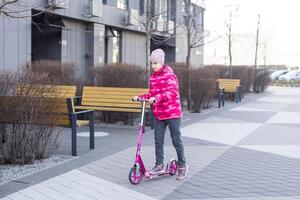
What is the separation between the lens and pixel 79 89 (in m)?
12.8

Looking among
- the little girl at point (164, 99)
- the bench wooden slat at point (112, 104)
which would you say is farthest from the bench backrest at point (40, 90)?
the bench wooden slat at point (112, 104)

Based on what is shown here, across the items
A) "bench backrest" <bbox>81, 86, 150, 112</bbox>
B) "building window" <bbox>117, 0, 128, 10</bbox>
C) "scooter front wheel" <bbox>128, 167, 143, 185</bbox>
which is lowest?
"scooter front wheel" <bbox>128, 167, 143, 185</bbox>

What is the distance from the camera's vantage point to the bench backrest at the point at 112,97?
1107 centimetres

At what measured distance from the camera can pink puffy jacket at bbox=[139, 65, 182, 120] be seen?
6.38 metres

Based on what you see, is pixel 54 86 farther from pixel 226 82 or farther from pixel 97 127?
pixel 226 82

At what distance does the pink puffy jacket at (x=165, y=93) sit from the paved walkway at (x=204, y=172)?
3.05 ft

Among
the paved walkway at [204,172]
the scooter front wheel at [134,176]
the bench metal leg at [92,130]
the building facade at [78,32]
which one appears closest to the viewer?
the paved walkway at [204,172]

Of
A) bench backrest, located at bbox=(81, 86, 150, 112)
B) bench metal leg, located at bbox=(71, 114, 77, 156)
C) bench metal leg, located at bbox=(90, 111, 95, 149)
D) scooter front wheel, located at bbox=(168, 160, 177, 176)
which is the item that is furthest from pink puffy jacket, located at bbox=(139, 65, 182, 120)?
bench backrest, located at bbox=(81, 86, 150, 112)

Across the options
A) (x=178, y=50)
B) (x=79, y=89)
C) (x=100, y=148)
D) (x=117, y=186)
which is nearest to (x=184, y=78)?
(x=79, y=89)

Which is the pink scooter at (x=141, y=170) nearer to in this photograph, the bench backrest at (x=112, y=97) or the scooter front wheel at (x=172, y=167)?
the scooter front wheel at (x=172, y=167)

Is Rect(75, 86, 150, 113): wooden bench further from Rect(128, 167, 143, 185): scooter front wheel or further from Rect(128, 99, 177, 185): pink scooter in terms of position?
Rect(128, 167, 143, 185): scooter front wheel

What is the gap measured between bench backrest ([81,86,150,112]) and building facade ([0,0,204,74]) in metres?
6.76

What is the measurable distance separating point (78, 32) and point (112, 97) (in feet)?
48.1

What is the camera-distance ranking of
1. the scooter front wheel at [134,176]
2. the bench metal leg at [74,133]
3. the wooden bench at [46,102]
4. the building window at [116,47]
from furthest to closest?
the building window at [116,47] < the bench metal leg at [74,133] < the wooden bench at [46,102] < the scooter front wheel at [134,176]
